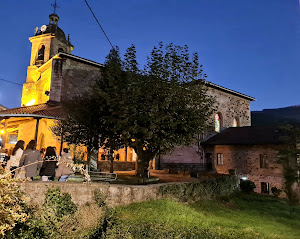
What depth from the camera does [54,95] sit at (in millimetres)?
21812

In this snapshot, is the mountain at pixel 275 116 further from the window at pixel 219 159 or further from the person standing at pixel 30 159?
the person standing at pixel 30 159

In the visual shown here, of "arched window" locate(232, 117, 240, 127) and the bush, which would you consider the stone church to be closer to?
"arched window" locate(232, 117, 240, 127)

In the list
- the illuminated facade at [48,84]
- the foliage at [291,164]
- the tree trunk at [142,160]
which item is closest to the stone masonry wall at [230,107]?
the illuminated facade at [48,84]

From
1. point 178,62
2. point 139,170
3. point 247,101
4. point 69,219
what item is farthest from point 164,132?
point 247,101

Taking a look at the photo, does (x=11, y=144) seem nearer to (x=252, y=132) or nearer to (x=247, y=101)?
(x=252, y=132)

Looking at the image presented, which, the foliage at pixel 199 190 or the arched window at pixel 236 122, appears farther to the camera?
the arched window at pixel 236 122

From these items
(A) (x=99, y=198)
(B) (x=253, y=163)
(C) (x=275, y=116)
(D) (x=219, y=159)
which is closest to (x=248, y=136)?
(B) (x=253, y=163)

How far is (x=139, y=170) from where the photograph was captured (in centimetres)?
1333

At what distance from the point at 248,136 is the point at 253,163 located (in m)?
3.26

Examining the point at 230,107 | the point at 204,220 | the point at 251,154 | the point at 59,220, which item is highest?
the point at 230,107

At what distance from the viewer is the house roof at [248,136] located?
23.0m

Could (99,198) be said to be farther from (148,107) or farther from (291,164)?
(291,164)

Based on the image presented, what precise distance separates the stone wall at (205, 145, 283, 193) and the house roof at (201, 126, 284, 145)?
1.60 ft

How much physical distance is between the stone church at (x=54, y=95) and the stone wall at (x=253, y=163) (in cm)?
348
